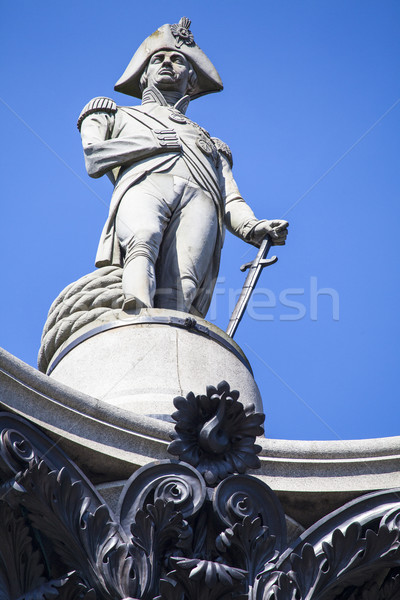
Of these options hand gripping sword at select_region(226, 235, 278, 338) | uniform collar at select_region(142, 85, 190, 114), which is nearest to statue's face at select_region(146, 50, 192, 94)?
uniform collar at select_region(142, 85, 190, 114)

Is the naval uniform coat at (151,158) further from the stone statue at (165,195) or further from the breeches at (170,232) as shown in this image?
the breeches at (170,232)

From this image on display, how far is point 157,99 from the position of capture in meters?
12.1

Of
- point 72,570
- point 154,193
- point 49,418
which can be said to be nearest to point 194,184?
point 154,193

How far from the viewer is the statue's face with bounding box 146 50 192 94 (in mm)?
12375

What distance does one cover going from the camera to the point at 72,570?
627 cm

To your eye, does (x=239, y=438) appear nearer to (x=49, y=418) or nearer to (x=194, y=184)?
(x=49, y=418)

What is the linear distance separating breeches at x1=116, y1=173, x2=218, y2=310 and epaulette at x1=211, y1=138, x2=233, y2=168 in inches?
49.6

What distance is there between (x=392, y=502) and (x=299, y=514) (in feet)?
1.83

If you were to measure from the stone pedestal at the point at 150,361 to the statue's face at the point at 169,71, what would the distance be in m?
3.94

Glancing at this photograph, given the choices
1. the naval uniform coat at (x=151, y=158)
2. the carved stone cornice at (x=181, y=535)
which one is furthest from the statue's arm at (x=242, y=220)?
the carved stone cornice at (x=181, y=535)

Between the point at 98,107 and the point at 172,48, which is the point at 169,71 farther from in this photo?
the point at 98,107

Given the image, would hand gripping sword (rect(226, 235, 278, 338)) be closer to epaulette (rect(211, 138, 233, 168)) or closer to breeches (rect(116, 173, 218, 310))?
breeches (rect(116, 173, 218, 310))

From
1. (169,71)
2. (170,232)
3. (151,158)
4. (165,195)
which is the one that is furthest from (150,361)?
(169,71)

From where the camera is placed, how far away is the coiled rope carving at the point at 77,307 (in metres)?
9.40
